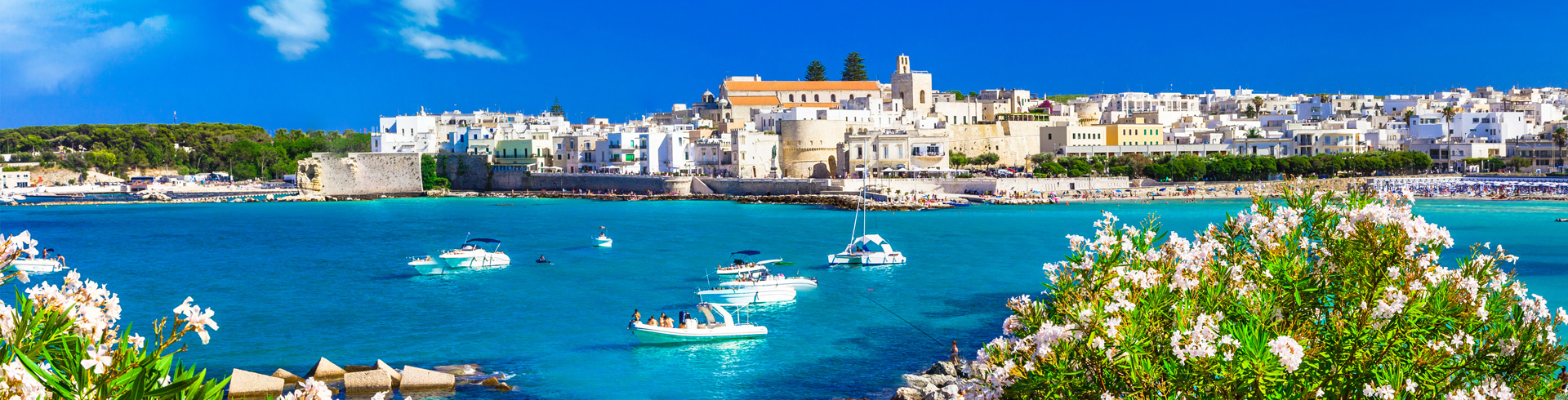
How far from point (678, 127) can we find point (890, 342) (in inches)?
1939

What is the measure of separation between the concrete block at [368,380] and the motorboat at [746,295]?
24.5ft

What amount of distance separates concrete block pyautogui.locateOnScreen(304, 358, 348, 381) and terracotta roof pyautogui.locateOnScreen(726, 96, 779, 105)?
5699 cm

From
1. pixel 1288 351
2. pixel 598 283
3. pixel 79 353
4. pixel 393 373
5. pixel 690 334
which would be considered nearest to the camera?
pixel 79 353

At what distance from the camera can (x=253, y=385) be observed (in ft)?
42.6

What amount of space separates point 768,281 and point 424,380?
882 centimetres

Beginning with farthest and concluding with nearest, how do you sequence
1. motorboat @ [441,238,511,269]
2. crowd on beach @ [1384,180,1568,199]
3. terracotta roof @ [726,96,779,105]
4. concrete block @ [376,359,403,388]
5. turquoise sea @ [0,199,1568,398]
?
terracotta roof @ [726,96,779,105] → crowd on beach @ [1384,180,1568,199] → motorboat @ [441,238,511,269] → turquoise sea @ [0,199,1568,398] → concrete block @ [376,359,403,388]

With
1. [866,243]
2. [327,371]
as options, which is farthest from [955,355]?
[866,243]

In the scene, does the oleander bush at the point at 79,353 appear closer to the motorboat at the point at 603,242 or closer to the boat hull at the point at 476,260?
the boat hull at the point at 476,260

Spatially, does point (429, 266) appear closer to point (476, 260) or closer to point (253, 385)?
point (476, 260)

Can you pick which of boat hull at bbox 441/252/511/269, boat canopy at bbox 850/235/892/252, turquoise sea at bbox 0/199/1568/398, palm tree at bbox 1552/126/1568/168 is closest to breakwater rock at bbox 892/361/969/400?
turquoise sea at bbox 0/199/1568/398

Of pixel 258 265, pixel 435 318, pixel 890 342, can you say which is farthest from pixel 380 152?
pixel 890 342

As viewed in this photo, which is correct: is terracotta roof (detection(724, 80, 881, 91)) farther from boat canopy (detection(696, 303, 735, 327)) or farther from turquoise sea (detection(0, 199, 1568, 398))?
boat canopy (detection(696, 303, 735, 327))

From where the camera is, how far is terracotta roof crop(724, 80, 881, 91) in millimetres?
73250

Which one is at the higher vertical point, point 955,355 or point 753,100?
point 753,100
